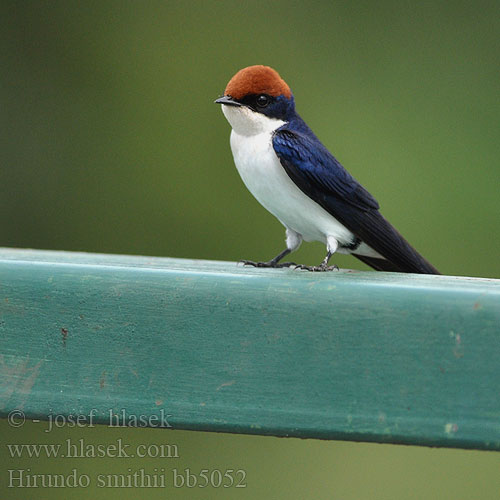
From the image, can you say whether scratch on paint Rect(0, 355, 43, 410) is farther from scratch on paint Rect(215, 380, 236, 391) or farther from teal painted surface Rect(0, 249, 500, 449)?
scratch on paint Rect(215, 380, 236, 391)

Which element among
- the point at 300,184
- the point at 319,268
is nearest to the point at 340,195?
the point at 300,184

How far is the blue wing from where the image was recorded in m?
2.06

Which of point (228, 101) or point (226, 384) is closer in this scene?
point (226, 384)

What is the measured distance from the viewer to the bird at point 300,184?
207 cm

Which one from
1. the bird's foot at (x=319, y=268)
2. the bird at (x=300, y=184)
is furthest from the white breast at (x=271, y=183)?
the bird's foot at (x=319, y=268)

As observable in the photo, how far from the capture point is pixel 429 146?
341cm

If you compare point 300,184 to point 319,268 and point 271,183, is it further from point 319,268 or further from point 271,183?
point 319,268

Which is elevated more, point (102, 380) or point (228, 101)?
point (228, 101)

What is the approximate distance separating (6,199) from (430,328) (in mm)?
2637

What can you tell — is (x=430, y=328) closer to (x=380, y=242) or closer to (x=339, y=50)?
(x=380, y=242)

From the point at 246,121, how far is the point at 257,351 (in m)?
0.94

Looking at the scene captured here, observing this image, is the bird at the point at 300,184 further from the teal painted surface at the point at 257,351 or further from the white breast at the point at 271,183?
the teal painted surface at the point at 257,351

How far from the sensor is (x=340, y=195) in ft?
6.86

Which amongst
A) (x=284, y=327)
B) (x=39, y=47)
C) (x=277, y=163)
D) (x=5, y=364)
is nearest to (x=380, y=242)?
(x=277, y=163)
